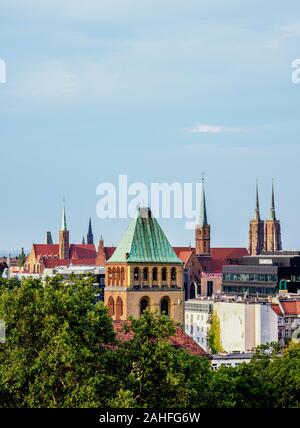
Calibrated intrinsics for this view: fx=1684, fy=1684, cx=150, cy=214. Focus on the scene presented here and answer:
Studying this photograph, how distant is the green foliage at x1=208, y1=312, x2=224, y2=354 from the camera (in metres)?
154

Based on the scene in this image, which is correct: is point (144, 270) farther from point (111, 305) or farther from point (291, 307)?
point (291, 307)

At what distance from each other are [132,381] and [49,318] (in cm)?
339

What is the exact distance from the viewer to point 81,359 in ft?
174

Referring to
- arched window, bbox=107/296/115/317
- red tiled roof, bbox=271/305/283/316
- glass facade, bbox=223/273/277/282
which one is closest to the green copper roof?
arched window, bbox=107/296/115/317

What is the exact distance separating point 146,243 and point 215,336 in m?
50.8

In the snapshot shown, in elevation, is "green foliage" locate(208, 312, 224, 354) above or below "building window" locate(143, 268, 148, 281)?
below

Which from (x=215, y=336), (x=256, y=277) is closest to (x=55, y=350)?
(x=215, y=336)

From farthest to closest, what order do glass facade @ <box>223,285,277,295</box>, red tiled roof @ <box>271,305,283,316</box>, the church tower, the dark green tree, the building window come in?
glass facade @ <box>223,285,277,295</box>, red tiled roof @ <box>271,305,283,316</box>, the building window, the church tower, the dark green tree

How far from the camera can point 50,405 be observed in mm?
52188

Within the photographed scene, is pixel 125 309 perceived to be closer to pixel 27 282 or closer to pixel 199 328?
pixel 27 282

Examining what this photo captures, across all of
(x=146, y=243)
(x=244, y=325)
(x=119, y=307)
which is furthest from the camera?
(x=244, y=325)

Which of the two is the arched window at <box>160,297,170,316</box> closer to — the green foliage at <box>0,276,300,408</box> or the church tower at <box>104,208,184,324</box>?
the church tower at <box>104,208,184,324</box>

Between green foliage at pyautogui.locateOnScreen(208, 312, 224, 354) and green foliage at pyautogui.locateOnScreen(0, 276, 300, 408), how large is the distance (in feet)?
309
